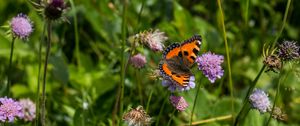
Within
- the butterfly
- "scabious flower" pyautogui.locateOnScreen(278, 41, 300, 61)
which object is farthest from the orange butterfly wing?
"scabious flower" pyautogui.locateOnScreen(278, 41, 300, 61)

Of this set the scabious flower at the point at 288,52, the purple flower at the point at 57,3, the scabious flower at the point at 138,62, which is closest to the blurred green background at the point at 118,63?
the scabious flower at the point at 138,62

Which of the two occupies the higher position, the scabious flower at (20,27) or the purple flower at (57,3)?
the scabious flower at (20,27)

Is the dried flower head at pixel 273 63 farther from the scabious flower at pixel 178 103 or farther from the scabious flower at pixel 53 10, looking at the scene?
the scabious flower at pixel 53 10

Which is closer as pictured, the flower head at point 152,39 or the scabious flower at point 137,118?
the scabious flower at point 137,118

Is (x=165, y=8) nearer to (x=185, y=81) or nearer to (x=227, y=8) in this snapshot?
(x=227, y=8)

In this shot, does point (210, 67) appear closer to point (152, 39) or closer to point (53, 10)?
point (152, 39)

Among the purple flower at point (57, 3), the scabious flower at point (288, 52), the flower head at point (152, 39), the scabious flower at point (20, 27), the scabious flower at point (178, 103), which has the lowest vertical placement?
the scabious flower at point (178, 103)

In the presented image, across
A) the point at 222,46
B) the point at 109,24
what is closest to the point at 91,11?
the point at 109,24
